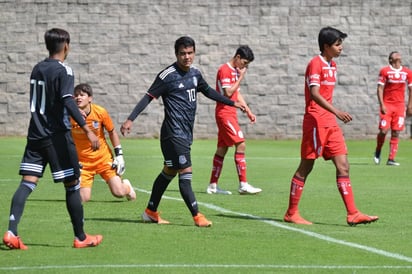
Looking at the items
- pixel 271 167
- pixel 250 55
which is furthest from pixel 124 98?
pixel 250 55

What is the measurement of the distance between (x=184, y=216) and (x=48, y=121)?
3240 mm

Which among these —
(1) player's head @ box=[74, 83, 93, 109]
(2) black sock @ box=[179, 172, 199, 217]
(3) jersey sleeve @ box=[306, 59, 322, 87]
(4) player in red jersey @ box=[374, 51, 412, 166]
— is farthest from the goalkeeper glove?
(4) player in red jersey @ box=[374, 51, 412, 166]

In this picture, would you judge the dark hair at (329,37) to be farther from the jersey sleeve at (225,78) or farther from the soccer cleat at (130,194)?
the jersey sleeve at (225,78)

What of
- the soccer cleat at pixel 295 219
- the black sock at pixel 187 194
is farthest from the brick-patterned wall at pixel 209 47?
the black sock at pixel 187 194

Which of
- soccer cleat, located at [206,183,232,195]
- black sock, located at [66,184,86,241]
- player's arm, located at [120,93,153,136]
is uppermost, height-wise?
player's arm, located at [120,93,153,136]

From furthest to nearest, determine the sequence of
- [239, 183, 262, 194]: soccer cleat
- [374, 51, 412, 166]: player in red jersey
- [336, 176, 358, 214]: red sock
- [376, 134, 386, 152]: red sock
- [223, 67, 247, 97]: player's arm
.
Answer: [374, 51, 412, 166]: player in red jersey, [376, 134, 386, 152]: red sock, [223, 67, 247, 97]: player's arm, [239, 183, 262, 194]: soccer cleat, [336, 176, 358, 214]: red sock

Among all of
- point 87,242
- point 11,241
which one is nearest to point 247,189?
point 87,242

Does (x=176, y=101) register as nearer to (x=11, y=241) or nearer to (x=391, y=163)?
(x=11, y=241)

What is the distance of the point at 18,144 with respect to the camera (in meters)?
27.7

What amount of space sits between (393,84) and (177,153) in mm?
12446

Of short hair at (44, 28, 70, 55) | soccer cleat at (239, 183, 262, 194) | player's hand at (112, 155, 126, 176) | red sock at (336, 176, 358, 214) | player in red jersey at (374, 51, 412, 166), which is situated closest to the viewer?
short hair at (44, 28, 70, 55)

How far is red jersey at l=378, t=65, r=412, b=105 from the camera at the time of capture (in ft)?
76.9

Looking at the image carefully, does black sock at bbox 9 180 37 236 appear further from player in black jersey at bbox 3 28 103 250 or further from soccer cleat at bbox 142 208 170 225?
soccer cleat at bbox 142 208 170 225

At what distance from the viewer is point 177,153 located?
11.8 metres
